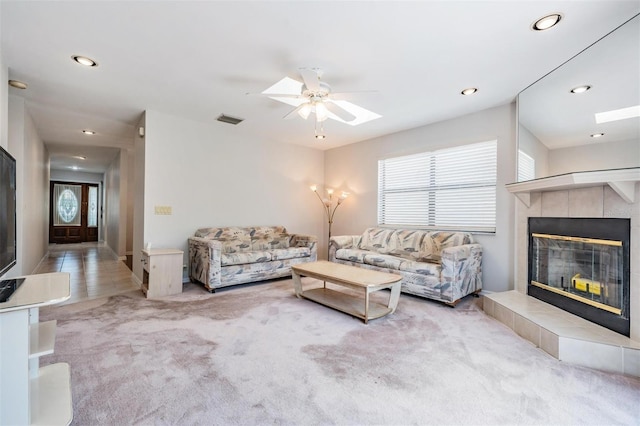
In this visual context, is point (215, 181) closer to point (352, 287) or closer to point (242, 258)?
point (242, 258)

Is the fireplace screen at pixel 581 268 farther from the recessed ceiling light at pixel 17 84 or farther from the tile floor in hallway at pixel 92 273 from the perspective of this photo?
the recessed ceiling light at pixel 17 84

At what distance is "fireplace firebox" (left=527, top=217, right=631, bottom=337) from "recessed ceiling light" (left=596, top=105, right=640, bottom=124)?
2.55 feet

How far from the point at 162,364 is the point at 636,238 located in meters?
3.52

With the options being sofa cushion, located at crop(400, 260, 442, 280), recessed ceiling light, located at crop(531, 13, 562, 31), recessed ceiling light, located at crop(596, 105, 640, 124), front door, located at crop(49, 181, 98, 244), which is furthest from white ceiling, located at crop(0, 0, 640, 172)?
front door, located at crop(49, 181, 98, 244)

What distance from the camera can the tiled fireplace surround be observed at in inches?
81.8

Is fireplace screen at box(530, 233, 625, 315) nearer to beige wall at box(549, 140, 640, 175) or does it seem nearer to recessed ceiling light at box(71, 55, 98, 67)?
beige wall at box(549, 140, 640, 175)

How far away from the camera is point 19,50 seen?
8.30ft

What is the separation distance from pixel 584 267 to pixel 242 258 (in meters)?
3.79

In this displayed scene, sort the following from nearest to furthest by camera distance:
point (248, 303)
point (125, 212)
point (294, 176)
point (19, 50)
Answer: point (19, 50) → point (248, 303) → point (294, 176) → point (125, 212)

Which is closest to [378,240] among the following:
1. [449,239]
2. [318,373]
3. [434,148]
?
[449,239]

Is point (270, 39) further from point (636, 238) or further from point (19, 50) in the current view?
point (636, 238)

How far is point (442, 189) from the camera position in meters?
4.47

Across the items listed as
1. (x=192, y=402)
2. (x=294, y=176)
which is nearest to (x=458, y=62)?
(x=192, y=402)

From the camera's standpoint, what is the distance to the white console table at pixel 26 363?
128cm
